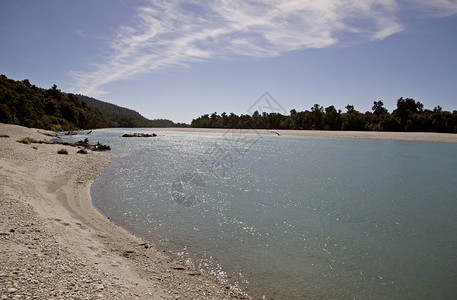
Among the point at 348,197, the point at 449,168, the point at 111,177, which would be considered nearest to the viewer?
the point at 348,197

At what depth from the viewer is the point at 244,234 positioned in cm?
1020

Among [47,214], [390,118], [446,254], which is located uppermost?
[390,118]

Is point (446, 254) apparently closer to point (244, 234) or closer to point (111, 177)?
point (244, 234)

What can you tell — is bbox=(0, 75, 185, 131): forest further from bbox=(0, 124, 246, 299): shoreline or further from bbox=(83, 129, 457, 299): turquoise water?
bbox=(0, 124, 246, 299): shoreline

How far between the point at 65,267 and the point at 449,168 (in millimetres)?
31912

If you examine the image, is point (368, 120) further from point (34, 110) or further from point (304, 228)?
point (34, 110)

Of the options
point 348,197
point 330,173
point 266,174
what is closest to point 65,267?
point 348,197

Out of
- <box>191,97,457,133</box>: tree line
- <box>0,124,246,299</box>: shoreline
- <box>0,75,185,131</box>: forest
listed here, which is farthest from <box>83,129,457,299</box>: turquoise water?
<box>191,97,457,133</box>: tree line

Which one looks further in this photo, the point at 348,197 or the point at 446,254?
the point at 348,197

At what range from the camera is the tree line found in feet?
247

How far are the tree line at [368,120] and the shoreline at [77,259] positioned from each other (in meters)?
89.3

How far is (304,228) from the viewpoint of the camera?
11.0 m

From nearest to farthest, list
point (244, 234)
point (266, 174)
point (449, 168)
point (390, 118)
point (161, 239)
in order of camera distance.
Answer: point (161, 239), point (244, 234), point (266, 174), point (449, 168), point (390, 118)

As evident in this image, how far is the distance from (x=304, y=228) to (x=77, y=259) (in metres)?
8.30
